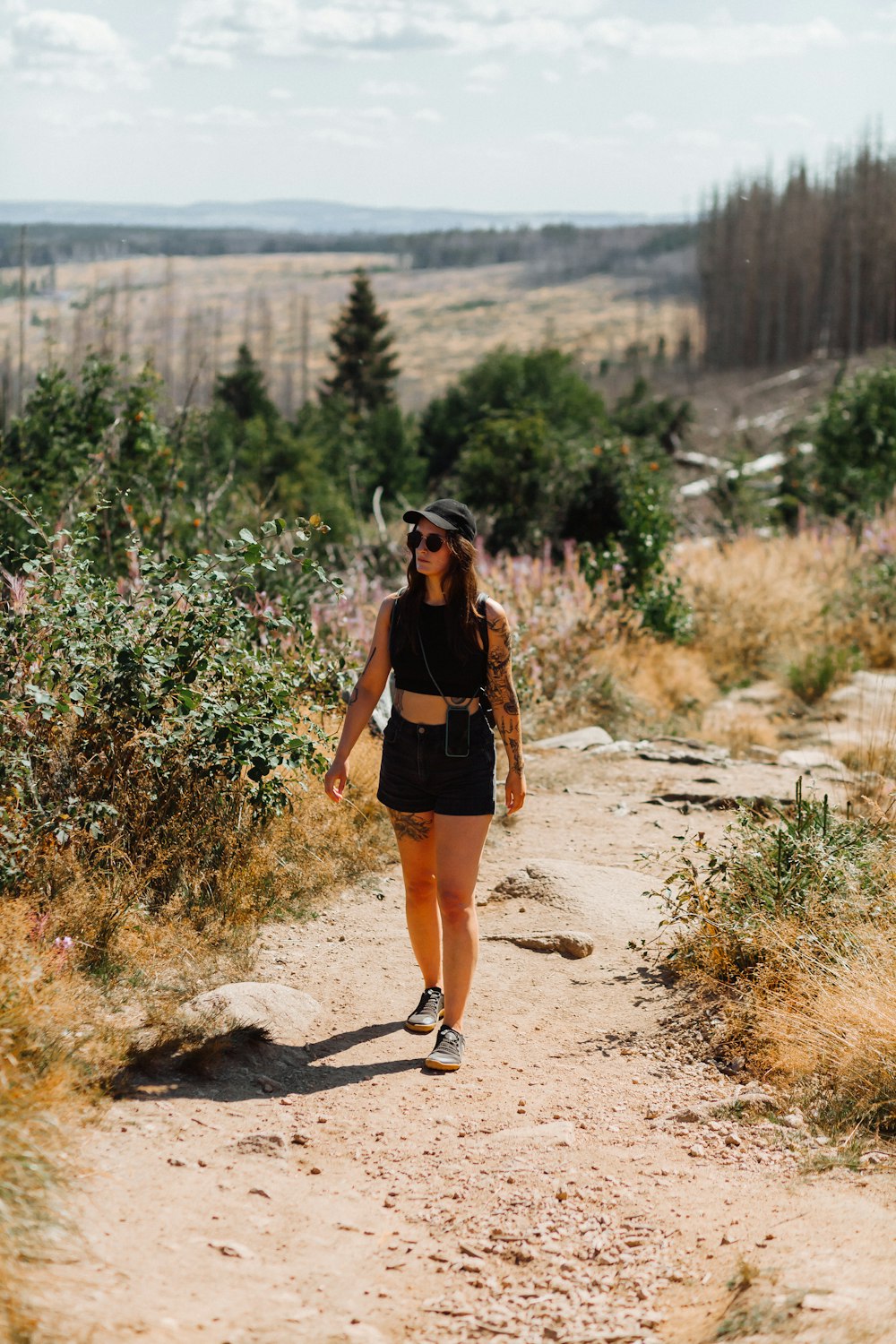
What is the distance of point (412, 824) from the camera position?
415 centimetres

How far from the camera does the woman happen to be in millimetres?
3984

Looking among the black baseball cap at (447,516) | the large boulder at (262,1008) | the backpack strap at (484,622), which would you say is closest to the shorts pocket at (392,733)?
the backpack strap at (484,622)

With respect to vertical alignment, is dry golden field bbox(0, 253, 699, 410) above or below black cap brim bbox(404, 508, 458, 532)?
above

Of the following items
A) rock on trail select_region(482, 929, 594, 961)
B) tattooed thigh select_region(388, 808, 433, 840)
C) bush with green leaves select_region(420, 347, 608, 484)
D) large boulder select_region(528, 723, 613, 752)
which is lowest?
rock on trail select_region(482, 929, 594, 961)

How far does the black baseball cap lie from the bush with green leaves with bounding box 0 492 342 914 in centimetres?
102

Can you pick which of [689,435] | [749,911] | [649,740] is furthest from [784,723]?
[689,435]

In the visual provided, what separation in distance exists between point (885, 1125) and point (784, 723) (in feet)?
20.2

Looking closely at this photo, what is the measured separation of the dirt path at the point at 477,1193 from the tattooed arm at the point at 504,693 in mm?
919

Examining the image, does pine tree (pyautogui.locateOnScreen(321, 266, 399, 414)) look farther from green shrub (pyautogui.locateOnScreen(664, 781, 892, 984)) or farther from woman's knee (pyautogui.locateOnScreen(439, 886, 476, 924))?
woman's knee (pyautogui.locateOnScreen(439, 886, 476, 924))

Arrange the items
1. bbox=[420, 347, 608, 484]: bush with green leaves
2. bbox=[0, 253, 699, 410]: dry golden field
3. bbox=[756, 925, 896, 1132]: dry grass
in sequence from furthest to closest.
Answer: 1. bbox=[0, 253, 699, 410]: dry golden field
2. bbox=[420, 347, 608, 484]: bush with green leaves
3. bbox=[756, 925, 896, 1132]: dry grass

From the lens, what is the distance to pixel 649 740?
8.47 m

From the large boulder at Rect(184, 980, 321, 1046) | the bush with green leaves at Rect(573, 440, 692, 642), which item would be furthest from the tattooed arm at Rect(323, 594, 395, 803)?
the bush with green leaves at Rect(573, 440, 692, 642)

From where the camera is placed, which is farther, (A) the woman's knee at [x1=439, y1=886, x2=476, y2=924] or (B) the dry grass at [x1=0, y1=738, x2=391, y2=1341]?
(A) the woman's knee at [x1=439, y1=886, x2=476, y2=924]

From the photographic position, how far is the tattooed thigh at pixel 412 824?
4133 millimetres
